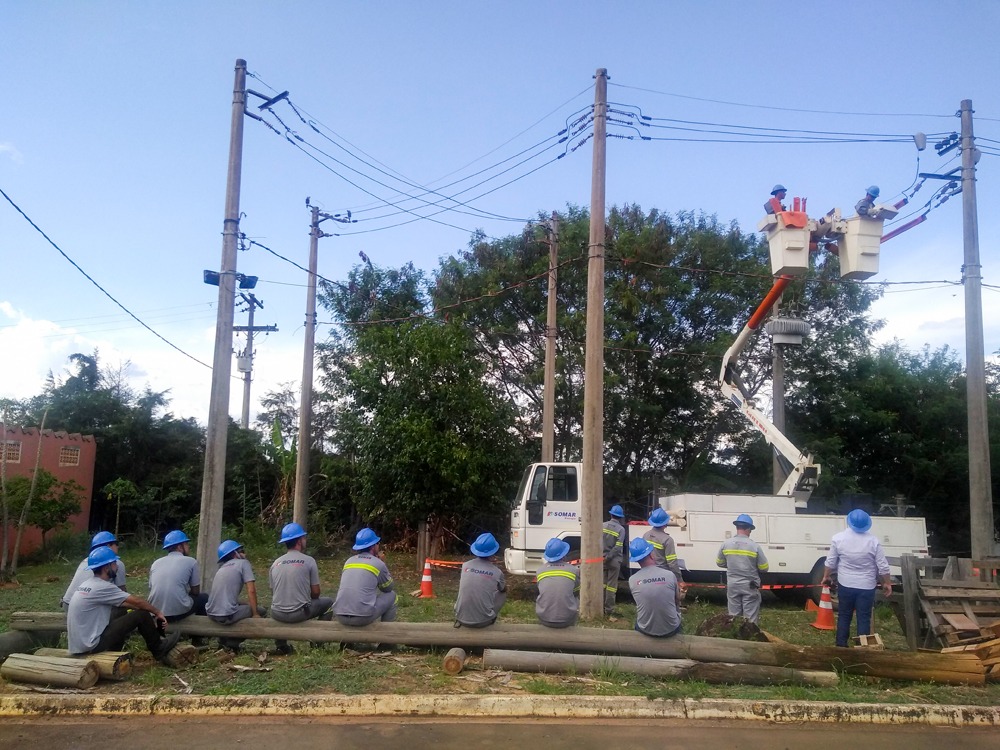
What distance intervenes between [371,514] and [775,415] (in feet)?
31.1

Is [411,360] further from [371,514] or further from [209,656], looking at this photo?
[209,656]

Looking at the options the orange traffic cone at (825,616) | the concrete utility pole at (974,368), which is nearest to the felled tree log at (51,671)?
the orange traffic cone at (825,616)

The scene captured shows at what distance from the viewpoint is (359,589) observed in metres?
8.55

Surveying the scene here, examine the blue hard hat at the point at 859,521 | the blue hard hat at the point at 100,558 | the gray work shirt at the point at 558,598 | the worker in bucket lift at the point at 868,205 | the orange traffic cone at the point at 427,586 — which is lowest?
the orange traffic cone at the point at 427,586

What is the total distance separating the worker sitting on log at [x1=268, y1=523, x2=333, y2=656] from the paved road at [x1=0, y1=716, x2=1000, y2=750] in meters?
1.96

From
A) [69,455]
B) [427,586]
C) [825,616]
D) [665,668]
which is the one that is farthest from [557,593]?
[69,455]

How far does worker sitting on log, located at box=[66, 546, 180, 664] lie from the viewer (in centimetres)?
776

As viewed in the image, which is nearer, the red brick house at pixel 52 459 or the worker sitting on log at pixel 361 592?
the worker sitting on log at pixel 361 592

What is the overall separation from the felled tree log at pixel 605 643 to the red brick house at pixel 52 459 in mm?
12228

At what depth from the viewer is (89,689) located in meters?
7.34

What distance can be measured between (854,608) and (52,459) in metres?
20.4

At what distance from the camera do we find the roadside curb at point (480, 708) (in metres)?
6.91

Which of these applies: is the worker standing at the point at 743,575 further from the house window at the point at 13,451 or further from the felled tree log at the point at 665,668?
the house window at the point at 13,451

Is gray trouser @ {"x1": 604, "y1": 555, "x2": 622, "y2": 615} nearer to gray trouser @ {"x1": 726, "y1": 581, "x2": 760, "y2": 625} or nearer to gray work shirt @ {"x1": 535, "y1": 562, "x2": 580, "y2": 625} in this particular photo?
gray trouser @ {"x1": 726, "y1": 581, "x2": 760, "y2": 625}
